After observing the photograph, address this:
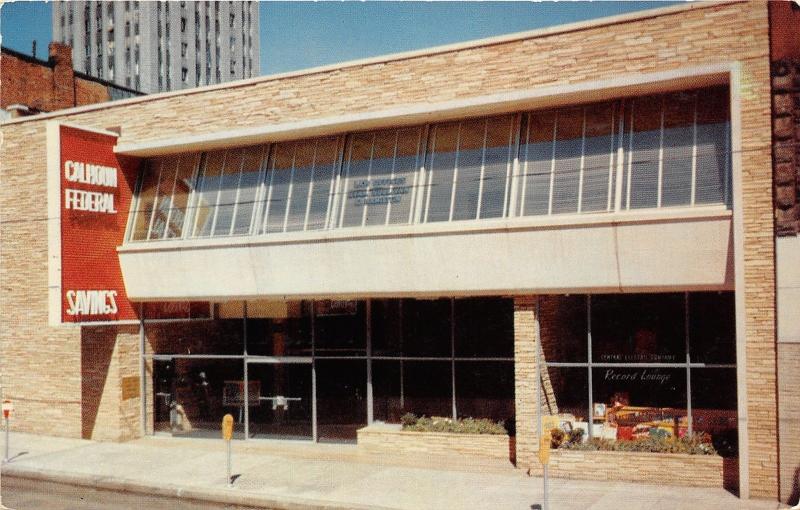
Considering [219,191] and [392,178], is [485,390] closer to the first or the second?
[392,178]

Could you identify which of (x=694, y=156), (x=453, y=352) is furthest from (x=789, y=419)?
(x=453, y=352)

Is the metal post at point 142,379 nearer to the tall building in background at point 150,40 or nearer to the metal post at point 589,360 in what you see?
the metal post at point 589,360

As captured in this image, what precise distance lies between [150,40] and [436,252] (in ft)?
200

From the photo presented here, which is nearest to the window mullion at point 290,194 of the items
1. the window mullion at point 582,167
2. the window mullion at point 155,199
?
the window mullion at point 155,199

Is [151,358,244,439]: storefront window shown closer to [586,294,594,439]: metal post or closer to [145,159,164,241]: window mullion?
[145,159,164,241]: window mullion

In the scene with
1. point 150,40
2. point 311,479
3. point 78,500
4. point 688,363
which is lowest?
point 78,500

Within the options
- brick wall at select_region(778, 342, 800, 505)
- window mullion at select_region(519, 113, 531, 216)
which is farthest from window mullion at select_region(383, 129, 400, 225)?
brick wall at select_region(778, 342, 800, 505)

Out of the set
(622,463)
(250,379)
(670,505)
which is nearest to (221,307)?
(250,379)

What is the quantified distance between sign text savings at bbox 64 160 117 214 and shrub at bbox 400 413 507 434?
8.83m

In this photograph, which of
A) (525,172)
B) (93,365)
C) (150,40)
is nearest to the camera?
(525,172)

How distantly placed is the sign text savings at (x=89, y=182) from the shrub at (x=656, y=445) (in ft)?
39.1

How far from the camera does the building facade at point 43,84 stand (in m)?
26.0

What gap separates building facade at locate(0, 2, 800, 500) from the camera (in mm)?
13180

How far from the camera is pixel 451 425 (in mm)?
15961
